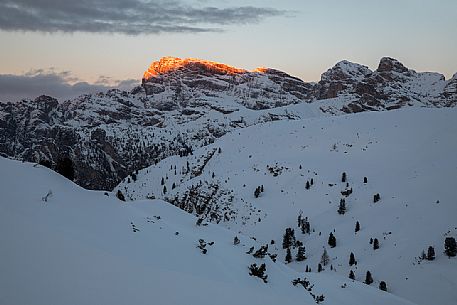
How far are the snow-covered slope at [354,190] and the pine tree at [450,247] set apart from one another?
3.44 ft

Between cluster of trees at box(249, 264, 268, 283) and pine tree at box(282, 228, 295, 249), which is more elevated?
cluster of trees at box(249, 264, 268, 283)

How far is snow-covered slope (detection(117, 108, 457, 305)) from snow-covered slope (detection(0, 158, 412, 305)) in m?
11.6

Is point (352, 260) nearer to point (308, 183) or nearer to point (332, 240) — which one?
point (332, 240)

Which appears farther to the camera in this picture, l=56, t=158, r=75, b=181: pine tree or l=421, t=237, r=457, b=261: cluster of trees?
l=421, t=237, r=457, b=261: cluster of trees

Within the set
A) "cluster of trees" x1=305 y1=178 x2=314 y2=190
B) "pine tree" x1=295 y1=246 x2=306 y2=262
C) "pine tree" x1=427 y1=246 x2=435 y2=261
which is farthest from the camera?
"cluster of trees" x1=305 y1=178 x2=314 y2=190

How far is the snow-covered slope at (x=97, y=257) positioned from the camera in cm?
623

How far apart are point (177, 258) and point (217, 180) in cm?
5546

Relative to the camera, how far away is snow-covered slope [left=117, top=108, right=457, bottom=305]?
3450cm

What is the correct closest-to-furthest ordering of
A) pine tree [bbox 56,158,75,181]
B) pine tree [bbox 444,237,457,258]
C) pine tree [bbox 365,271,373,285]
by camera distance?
pine tree [bbox 56,158,75,181], pine tree [bbox 365,271,373,285], pine tree [bbox 444,237,457,258]

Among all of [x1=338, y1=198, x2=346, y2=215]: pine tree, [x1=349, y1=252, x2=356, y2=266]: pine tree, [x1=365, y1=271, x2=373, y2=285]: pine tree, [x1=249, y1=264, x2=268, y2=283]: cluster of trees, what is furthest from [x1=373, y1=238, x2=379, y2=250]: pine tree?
[x1=249, y1=264, x2=268, y2=283]: cluster of trees

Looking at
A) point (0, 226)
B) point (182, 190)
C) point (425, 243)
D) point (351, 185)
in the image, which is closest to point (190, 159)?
point (182, 190)

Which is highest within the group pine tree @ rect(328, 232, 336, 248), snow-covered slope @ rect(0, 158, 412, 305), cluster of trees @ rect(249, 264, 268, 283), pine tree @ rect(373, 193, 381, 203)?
snow-covered slope @ rect(0, 158, 412, 305)

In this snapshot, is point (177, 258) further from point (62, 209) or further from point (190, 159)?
point (190, 159)

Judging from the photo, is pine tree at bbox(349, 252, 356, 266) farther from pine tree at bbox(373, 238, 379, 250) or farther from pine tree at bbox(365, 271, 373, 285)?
pine tree at bbox(365, 271, 373, 285)
